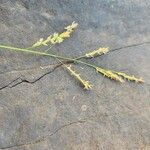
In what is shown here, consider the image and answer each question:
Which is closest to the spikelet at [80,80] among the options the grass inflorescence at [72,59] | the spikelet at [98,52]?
the grass inflorescence at [72,59]

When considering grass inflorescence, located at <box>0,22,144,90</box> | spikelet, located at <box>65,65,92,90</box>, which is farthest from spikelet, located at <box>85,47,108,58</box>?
spikelet, located at <box>65,65,92,90</box>

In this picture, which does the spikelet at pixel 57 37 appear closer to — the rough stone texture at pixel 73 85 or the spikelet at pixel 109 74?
the rough stone texture at pixel 73 85

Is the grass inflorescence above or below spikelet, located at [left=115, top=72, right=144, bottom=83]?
above

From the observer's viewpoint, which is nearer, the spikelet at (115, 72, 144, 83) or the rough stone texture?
the rough stone texture

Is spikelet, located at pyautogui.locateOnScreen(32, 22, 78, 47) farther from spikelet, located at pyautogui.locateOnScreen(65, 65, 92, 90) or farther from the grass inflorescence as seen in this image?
spikelet, located at pyautogui.locateOnScreen(65, 65, 92, 90)

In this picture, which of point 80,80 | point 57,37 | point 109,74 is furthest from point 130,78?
point 57,37

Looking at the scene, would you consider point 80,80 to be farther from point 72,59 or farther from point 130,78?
point 130,78

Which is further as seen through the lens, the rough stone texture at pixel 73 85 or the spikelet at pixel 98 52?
the spikelet at pixel 98 52
